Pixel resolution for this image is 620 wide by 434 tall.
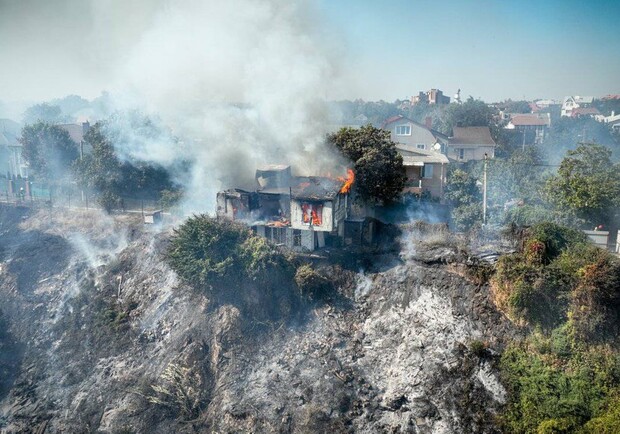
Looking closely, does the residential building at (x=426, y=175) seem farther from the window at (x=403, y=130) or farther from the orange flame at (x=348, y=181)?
the window at (x=403, y=130)

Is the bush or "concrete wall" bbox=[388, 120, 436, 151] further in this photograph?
"concrete wall" bbox=[388, 120, 436, 151]

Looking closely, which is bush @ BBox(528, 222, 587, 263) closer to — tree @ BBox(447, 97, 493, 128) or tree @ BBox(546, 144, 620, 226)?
tree @ BBox(546, 144, 620, 226)

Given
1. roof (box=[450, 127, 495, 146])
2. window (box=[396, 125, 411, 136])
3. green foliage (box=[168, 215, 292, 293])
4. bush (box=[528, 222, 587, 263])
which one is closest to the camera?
bush (box=[528, 222, 587, 263])

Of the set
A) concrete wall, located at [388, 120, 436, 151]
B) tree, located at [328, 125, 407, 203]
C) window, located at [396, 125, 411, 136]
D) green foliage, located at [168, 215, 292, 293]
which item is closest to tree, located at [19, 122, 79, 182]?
green foliage, located at [168, 215, 292, 293]

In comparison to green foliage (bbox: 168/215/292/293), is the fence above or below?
above

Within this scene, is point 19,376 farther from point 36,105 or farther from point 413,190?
point 36,105

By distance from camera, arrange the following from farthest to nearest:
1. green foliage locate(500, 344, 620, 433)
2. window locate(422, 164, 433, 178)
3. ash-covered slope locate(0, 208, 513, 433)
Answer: window locate(422, 164, 433, 178) → ash-covered slope locate(0, 208, 513, 433) → green foliage locate(500, 344, 620, 433)

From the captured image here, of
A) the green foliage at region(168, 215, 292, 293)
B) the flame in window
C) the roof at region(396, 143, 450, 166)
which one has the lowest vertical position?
the green foliage at region(168, 215, 292, 293)

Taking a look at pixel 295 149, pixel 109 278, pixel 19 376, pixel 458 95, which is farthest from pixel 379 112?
pixel 19 376
